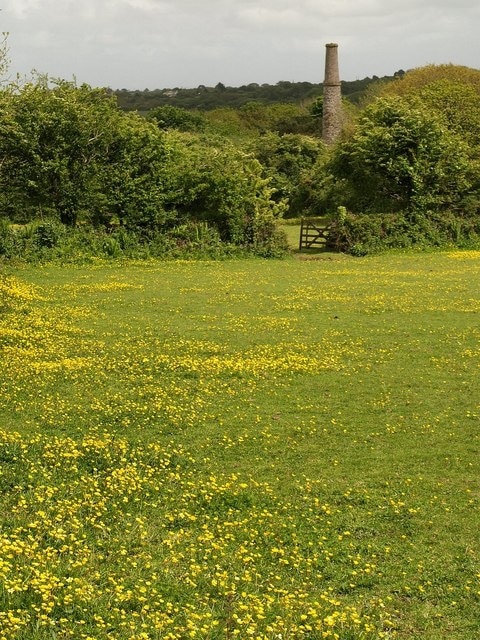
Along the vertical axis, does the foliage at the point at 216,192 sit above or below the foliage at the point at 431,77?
below

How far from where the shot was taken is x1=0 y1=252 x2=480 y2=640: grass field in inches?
253

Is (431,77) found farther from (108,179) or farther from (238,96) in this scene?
(238,96)

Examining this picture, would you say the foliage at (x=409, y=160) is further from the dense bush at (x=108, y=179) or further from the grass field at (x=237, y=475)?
the grass field at (x=237, y=475)

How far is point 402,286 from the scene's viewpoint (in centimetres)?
2553

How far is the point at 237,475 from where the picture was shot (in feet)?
31.6

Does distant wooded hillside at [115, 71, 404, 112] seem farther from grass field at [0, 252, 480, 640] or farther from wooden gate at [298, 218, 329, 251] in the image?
grass field at [0, 252, 480, 640]

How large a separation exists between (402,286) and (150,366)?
13568 mm

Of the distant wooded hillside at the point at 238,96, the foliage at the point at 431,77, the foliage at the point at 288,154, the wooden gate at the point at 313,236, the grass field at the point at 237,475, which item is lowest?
the grass field at the point at 237,475

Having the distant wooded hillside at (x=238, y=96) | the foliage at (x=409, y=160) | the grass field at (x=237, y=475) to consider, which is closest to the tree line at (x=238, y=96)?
the distant wooded hillside at (x=238, y=96)

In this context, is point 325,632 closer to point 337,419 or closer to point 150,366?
point 337,419

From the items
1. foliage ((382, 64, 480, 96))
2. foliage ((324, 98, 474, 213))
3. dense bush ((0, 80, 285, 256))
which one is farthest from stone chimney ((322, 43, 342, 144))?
dense bush ((0, 80, 285, 256))

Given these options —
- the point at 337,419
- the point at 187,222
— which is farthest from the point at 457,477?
the point at 187,222

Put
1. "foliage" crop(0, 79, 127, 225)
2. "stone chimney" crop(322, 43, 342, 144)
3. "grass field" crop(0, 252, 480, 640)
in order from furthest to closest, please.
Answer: "stone chimney" crop(322, 43, 342, 144) → "foliage" crop(0, 79, 127, 225) → "grass field" crop(0, 252, 480, 640)

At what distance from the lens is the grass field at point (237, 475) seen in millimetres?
6418
